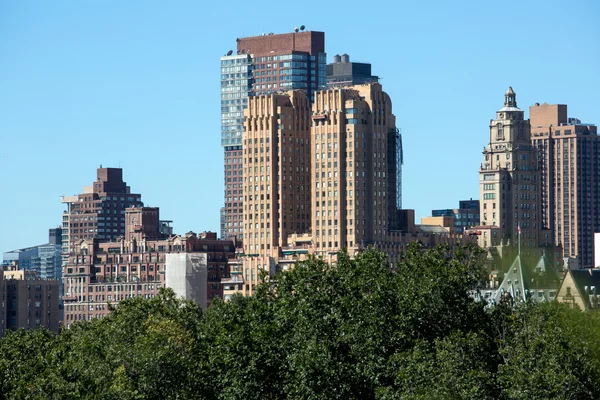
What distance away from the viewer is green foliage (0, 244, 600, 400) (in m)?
121

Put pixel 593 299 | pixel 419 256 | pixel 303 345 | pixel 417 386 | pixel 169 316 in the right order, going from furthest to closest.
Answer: pixel 593 299 < pixel 169 316 < pixel 419 256 < pixel 303 345 < pixel 417 386

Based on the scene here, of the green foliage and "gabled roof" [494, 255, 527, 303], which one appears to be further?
"gabled roof" [494, 255, 527, 303]

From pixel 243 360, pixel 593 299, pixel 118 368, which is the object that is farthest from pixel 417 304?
pixel 593 299

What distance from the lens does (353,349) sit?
417ft

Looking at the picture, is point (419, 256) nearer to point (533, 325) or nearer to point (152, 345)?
point (533, 325)

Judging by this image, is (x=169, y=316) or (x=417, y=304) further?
(x=169, y=316)

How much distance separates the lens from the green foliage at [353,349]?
121312 mm

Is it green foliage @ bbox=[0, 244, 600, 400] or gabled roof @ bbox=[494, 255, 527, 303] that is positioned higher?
gabled roof @ bbox=[494, 255, 527, 303]

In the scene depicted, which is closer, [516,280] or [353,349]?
[353,349]

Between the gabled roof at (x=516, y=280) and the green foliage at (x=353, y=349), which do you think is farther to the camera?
the gabled roof at (x=516, y=280)

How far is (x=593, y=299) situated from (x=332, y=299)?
234ft

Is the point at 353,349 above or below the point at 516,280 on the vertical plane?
below

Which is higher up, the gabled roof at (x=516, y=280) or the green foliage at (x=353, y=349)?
the gabled roof at (x=516, y=280)

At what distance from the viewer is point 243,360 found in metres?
131
